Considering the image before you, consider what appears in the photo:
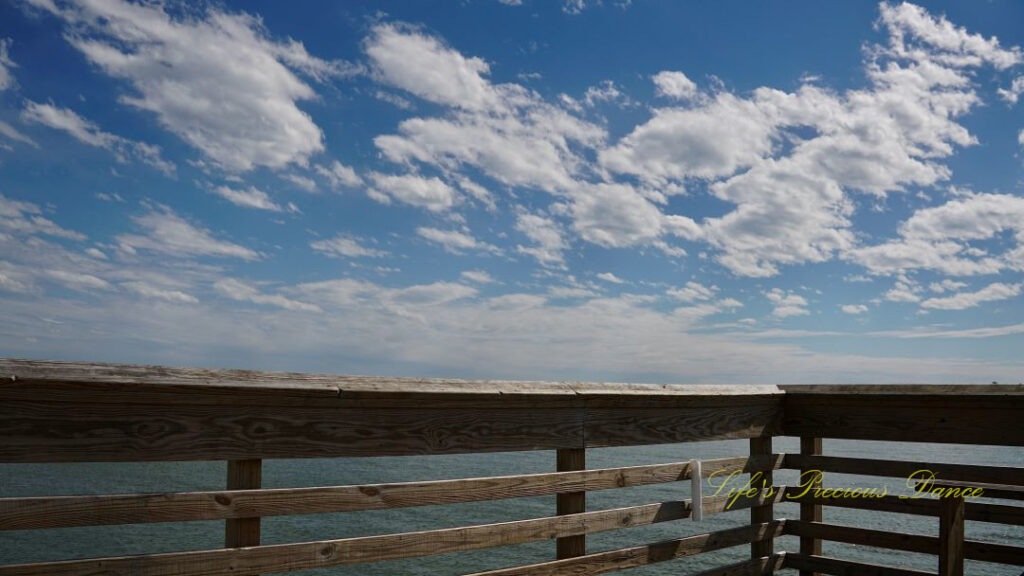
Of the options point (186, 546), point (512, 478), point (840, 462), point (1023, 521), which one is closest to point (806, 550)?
point (840, 462)

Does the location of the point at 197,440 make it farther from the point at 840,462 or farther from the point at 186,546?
the point at 186,546

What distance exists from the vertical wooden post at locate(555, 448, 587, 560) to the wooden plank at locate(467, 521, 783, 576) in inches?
2.5

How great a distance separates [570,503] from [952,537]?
1.85 metres

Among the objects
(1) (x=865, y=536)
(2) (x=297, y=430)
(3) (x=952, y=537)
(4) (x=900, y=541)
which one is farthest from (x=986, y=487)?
(2) (x=297, y=430)

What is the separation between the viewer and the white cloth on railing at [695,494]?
4.62 metres

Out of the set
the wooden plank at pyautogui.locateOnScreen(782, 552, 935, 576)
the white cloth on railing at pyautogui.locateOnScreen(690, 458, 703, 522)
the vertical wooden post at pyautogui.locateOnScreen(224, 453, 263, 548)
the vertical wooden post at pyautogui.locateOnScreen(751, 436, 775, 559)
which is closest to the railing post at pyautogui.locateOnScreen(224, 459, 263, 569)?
the vertical wooden post at pyautogui.locateOnScreen(224, 453, 263, 548)

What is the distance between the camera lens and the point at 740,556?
9930 millimetres

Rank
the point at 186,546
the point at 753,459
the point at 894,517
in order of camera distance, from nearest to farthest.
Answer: the point at 753,459, the point at 186,546, the point at 894,517

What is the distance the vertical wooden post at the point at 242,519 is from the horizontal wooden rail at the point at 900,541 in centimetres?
388

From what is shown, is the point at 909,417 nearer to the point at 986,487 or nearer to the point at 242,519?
the point at 986,487

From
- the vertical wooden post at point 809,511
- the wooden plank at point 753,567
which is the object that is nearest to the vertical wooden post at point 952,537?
the wooden plank at point 753,567

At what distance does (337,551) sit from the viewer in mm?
3223

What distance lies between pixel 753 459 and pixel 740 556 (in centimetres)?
523

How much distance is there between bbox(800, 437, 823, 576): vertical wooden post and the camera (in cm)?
549
